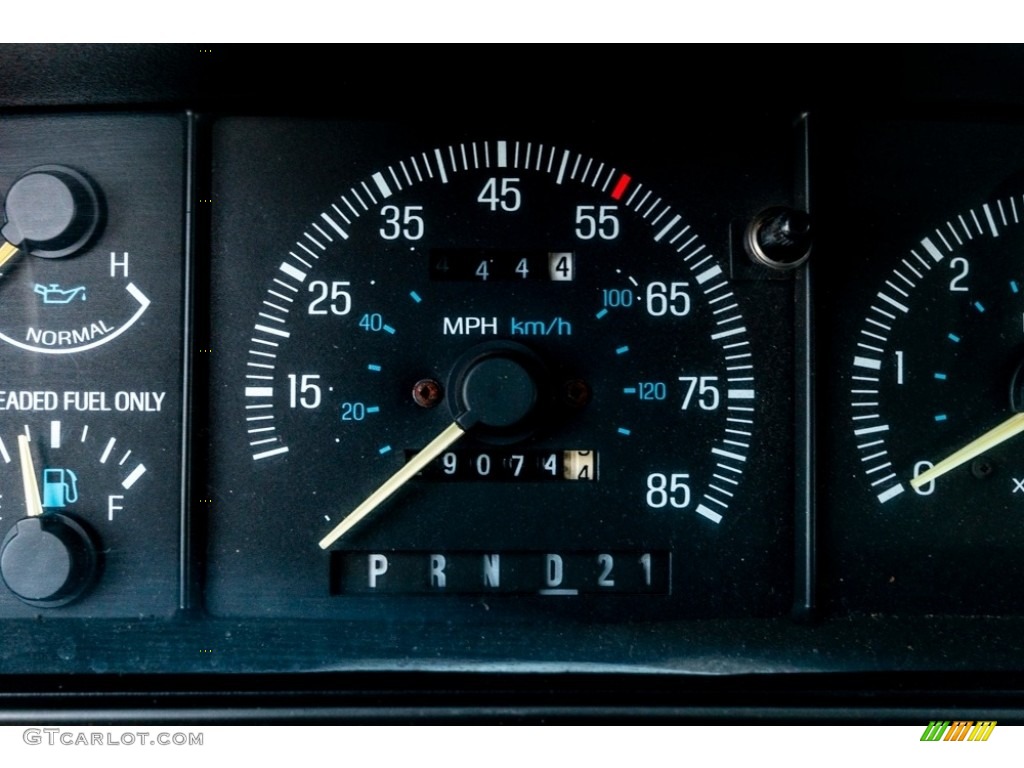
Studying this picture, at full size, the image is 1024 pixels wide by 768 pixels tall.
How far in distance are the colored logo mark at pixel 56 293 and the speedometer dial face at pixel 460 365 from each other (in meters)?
0.31

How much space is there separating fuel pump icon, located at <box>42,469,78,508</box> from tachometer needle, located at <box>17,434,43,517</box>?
20 mm

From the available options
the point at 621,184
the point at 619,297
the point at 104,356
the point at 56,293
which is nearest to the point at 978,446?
the point at 619,297

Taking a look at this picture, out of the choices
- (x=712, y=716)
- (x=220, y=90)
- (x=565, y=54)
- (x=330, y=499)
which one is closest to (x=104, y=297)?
(x=220, y=90)

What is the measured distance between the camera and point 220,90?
207 centimetres

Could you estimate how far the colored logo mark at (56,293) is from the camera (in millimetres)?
2133

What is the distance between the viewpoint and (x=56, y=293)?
213 cm

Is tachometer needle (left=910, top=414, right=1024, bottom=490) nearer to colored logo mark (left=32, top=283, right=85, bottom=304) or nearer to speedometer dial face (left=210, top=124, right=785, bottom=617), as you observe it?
speedometer dial face (left=210, top=124, right=785, bottom=617)

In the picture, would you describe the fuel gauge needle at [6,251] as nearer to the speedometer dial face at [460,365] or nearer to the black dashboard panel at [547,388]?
the black dashboard panel at [547,388]

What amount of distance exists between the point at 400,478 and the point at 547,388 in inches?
13.4

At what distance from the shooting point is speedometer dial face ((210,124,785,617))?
83.4 inches
